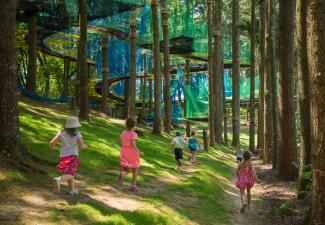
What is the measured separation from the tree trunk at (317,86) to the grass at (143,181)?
267cm

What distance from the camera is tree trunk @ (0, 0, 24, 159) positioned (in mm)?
8922

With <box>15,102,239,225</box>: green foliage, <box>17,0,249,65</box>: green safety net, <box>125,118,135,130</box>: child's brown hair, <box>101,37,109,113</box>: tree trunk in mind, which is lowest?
<box>15,102,239,225</box>: green foliage

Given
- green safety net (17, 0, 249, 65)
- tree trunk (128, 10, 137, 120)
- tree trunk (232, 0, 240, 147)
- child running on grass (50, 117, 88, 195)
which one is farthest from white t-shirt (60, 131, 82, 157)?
tree trunk (232, 0, 240, 147)

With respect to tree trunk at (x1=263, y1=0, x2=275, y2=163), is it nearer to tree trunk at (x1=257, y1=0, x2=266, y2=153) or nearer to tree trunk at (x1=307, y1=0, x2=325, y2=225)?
tree trunk at (x1=257, y1=0, x2=266, y2=153)

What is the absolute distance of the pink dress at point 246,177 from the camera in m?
10.8

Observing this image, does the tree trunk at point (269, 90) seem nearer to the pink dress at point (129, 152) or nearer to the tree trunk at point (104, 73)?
the pink dress at point (129, 152)

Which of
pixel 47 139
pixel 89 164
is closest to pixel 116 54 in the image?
pixel 47 139

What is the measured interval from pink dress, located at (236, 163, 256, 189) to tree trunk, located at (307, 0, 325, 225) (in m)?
3.55

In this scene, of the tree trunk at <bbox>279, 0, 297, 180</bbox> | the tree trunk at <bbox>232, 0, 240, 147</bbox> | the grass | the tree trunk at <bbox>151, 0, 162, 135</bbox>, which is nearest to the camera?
the grass

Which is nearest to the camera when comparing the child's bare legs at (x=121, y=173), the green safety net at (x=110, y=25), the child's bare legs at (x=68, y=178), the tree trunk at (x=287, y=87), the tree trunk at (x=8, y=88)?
the child's bare legs at (x=68, y=178)

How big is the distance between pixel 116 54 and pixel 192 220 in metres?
23.5

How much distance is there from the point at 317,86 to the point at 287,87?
742 centimetres

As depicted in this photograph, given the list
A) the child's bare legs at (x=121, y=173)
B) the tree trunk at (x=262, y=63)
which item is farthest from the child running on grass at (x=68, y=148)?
the tree trunk at (x=262, y=63)

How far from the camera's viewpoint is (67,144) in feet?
27.6
